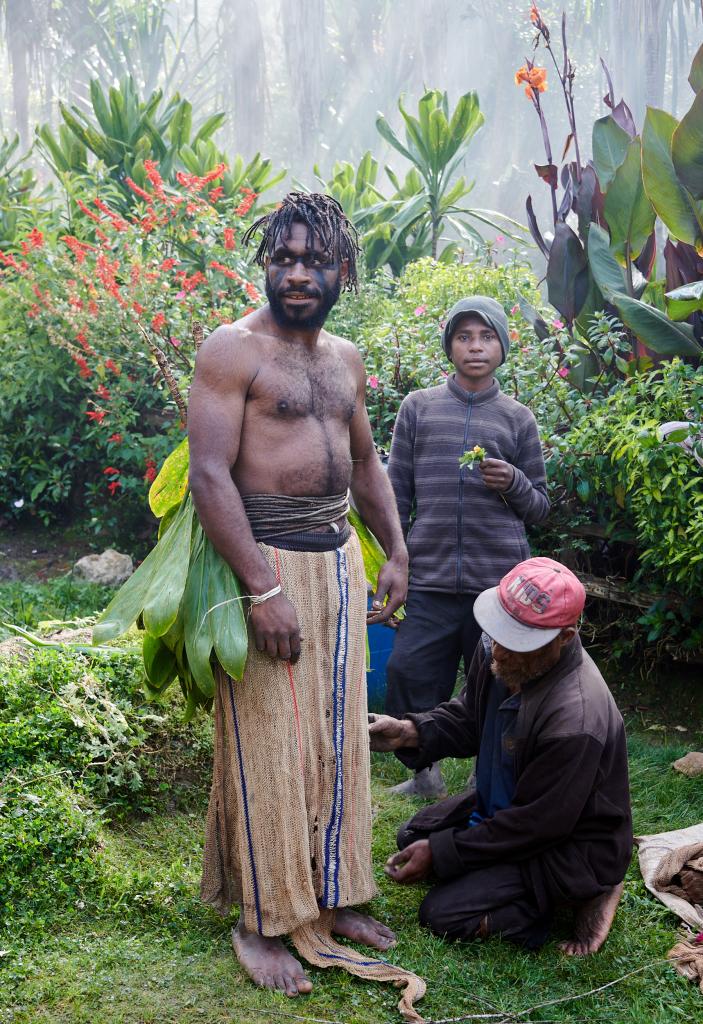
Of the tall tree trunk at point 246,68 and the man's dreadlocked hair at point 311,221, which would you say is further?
the tall tree trunk at point 246,68

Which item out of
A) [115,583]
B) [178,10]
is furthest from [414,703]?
[178,10]

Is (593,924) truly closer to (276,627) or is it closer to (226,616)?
(276,627)

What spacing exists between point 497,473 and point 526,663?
3.92 ft

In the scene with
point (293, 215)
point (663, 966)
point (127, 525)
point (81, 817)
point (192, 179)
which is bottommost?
point (663, 966)

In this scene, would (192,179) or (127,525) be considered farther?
(127,525)

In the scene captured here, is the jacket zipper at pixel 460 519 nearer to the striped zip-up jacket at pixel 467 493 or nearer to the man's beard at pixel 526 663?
the striped zip-up jacket at pixel 467 493

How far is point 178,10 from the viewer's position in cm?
3847

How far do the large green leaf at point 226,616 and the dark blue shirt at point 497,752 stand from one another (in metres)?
0.90

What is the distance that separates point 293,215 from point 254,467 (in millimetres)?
778

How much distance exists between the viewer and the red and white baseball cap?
3.13 meters

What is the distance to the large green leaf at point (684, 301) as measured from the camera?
203 inches

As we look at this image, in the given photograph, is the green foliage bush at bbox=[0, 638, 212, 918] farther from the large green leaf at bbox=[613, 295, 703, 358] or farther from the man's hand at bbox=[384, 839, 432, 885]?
the large green leaf at bbox=[613, 295, 703, 358]

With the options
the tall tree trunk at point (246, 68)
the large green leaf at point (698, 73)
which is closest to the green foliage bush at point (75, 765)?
the large green leaf at point (698, 73)

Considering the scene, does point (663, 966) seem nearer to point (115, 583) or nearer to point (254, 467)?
point (254, 467)
